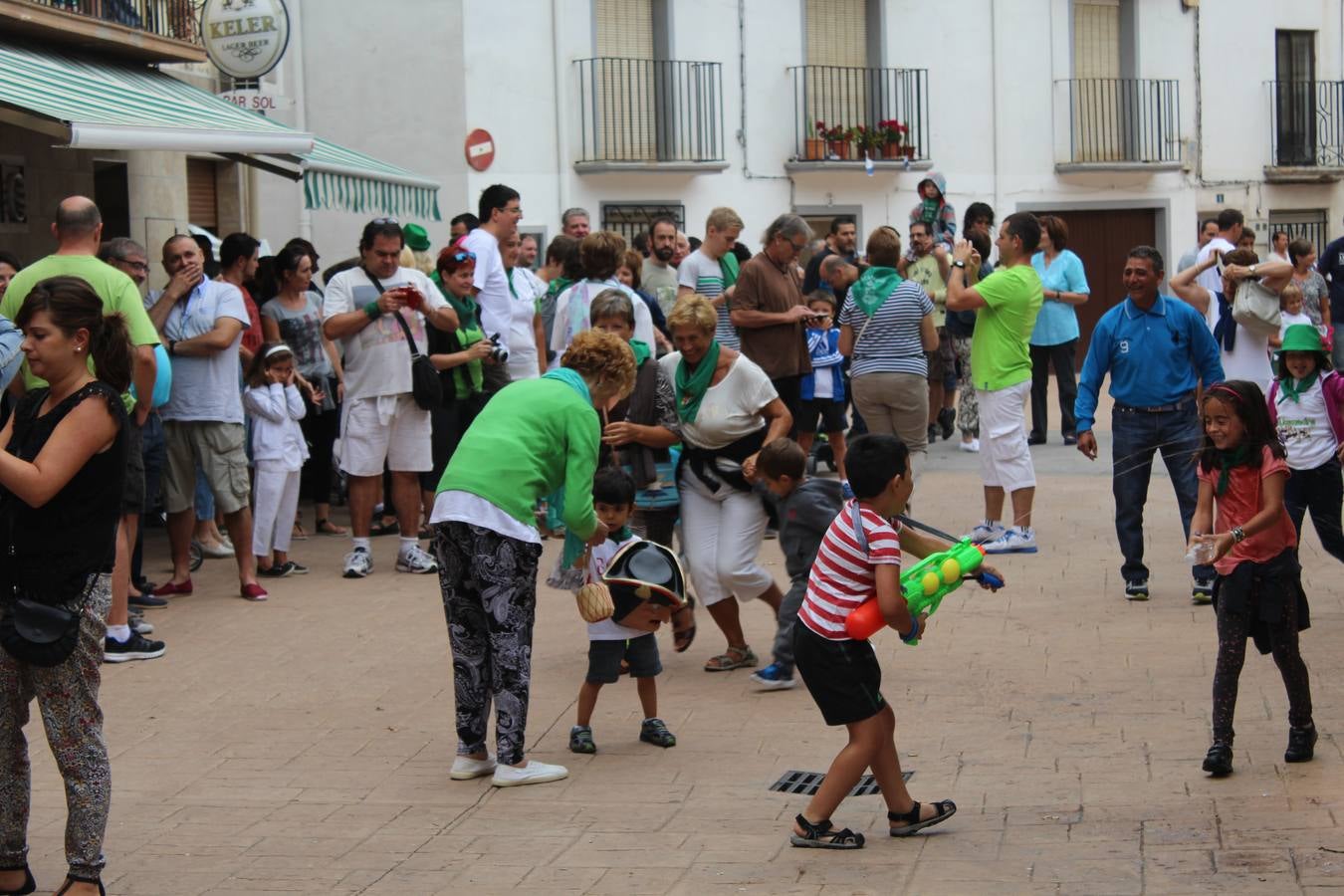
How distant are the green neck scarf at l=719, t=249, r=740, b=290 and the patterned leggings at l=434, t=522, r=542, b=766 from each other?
6.90 metres

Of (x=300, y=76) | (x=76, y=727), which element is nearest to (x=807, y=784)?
(x=76, y=727)

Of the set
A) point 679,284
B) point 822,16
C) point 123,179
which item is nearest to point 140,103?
point 123,179

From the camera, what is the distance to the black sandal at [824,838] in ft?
18.8

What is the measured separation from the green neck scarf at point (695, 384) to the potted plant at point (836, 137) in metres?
18.9

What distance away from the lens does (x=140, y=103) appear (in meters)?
11.9

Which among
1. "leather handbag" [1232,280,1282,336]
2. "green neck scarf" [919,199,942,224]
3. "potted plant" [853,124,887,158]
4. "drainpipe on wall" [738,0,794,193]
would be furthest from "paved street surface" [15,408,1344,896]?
"potted plant" [853,124,887,158]

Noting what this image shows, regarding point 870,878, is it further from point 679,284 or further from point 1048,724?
point 679,284

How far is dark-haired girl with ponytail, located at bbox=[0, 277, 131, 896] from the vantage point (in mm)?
5230

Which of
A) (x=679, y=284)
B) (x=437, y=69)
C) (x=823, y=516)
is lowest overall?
(x=823, y=516)

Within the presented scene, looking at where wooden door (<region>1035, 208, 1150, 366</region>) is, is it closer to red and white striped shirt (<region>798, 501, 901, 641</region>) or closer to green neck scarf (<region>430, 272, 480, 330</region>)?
green neck scarf (<region>430, 272, 480, 330</region>)

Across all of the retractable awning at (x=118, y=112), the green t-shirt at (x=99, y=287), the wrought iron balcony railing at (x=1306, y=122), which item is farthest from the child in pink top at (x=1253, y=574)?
the wrought iron balcony railing at (x=1306, y=122)

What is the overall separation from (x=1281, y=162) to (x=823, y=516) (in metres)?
24.5

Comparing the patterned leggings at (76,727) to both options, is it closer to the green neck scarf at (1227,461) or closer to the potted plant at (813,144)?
the green neck scarf at (1227,461)

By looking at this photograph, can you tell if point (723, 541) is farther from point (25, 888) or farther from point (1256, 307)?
point (1256, 307)
